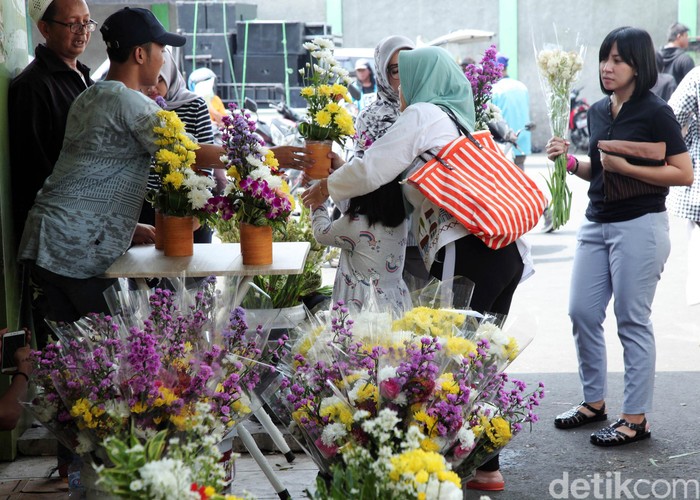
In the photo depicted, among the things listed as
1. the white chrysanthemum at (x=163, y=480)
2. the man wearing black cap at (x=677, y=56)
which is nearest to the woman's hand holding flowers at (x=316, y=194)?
the white chrysanthemum at (x=163, y=480)

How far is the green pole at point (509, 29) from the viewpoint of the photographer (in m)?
23.1

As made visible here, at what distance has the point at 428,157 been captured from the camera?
369cm

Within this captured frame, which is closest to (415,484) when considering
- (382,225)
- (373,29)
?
(382,225)

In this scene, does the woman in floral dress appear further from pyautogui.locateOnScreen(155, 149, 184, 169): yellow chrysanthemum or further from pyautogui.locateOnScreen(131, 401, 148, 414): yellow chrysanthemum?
pyautogui.locateOnScreen(131, 401, 148, 414): yellow chrysanthemum

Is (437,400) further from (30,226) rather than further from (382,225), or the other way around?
(30,226)

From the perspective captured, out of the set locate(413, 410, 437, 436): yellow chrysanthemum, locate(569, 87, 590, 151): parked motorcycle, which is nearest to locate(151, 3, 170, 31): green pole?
locate(413, 410, 437, 436): yellow chrysanthemum

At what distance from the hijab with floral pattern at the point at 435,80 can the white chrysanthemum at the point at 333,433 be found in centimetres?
176

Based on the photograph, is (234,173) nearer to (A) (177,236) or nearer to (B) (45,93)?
(A) (177,236)

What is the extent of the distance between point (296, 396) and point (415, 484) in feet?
2.04

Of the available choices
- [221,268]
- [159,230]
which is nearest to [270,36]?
[159,230]

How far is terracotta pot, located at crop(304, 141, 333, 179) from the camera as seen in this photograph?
3.89 meters

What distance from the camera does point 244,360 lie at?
2551mm

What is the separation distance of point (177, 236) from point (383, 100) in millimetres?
1833

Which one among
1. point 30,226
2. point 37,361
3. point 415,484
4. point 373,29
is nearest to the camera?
point 415,484
